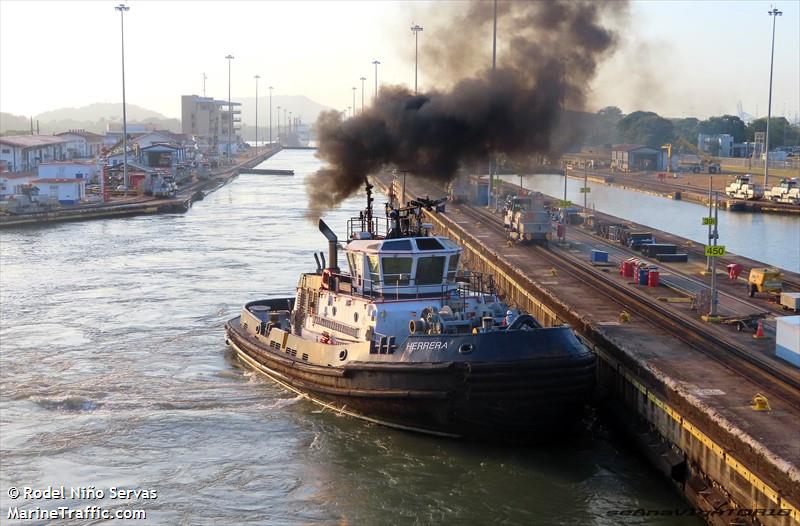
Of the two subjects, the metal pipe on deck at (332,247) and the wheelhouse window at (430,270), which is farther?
the metal pipe on deck at (332,247)

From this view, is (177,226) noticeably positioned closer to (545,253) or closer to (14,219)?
(14,219)

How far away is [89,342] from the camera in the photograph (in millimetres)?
34938

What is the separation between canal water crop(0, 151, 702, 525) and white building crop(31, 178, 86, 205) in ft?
146

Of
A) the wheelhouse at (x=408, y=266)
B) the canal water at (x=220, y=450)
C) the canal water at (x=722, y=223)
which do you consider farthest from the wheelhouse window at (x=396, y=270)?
the canal water at (x=722, y=223)

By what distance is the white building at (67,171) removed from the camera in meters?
89.9

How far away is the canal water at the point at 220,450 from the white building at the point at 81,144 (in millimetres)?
98914

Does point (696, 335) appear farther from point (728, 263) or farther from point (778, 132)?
point (778, 132)

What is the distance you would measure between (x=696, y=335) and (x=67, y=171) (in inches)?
3042

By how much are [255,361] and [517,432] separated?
10.9 meters

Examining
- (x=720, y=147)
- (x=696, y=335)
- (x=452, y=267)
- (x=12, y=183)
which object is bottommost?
(x=696, y=335)

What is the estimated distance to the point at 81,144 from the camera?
140 meters

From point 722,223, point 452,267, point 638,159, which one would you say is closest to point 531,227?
point 452,267

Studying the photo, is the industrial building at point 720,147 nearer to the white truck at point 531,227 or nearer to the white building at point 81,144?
the white building at point 81,144

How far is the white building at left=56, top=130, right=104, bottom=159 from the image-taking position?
442ft
